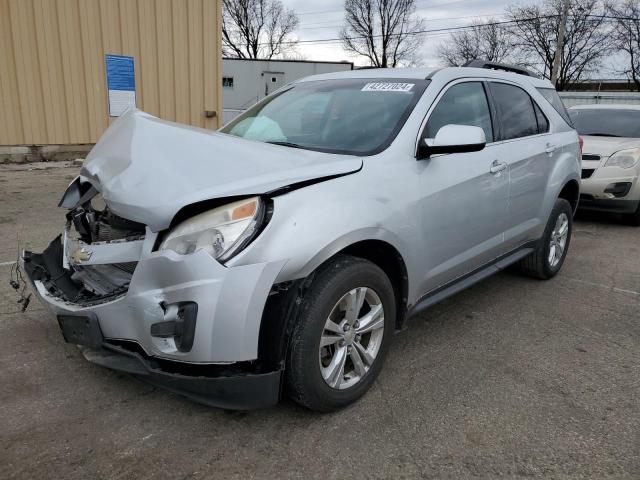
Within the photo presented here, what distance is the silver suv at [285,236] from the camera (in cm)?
221

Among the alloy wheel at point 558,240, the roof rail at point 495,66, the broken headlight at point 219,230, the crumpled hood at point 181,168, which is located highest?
the roof rail at point 495,66

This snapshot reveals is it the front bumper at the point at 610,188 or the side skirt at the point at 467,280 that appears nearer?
the side skirt at the point at 467,280

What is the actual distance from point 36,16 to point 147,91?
2.34m

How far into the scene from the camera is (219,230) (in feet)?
7.29

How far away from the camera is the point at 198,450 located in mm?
2361

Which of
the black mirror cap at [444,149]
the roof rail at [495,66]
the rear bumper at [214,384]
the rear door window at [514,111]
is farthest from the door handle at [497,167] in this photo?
the rear bumper at [214,384]

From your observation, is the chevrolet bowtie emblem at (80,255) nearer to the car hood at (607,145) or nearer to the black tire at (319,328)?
the black tire at (319,328)

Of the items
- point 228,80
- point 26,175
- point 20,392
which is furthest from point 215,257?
point 228,80

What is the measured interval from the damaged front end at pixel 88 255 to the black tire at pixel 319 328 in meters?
0.79

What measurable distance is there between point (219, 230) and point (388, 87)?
170cm

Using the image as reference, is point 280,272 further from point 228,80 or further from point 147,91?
point 228,80

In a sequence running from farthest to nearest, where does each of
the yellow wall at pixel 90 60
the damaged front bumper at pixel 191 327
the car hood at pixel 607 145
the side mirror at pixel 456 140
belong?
the yellow wall at pixel 90 60 < the car hood at pixel 607 145 < the side mirror at pixel 456 140 < the damaged front bumper at pixel 191 327

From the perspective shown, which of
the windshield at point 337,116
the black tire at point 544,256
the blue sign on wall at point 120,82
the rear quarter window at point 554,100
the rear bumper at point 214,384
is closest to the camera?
the rear bumper at point 214,384

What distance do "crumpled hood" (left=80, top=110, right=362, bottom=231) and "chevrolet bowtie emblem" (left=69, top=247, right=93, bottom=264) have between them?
1.01 feet
